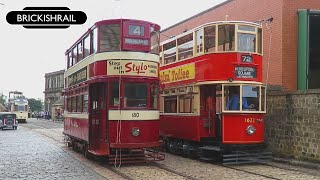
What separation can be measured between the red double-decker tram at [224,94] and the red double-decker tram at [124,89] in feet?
5.58

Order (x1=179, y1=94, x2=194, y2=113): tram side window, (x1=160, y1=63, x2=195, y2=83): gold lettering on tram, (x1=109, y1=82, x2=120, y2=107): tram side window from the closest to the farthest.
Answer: (x1=109, y1=82, x2=120, y2=107): tram side window
(x1=179, y1=94, x2=194, y2=113): tram side window
(x1=160, y1=63, x2=195, y2=83): gold lettering on tram

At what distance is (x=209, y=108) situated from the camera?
596 inches

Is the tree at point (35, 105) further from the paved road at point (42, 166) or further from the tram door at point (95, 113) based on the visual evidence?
the tram door at point (95, 113)

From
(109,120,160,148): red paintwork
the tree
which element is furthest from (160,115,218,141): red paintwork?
the tree

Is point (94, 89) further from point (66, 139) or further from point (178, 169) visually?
point (66, 139)

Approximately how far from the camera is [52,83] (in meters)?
91.8

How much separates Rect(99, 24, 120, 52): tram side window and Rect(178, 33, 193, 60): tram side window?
3300 mm

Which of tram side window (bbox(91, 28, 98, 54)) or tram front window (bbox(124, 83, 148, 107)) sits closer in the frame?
tram front window (bbox(124, 83, 148, 107))

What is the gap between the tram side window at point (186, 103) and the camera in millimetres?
15484

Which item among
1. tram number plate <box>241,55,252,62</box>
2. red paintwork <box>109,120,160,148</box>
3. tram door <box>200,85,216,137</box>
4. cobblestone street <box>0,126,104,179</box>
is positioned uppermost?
tram number plate <box>241,55,252,62</box>

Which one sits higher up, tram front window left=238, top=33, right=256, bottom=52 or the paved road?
tram front window left=238, top=33, right=256, bottom=52

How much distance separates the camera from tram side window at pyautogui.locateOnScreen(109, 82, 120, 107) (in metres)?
13.3

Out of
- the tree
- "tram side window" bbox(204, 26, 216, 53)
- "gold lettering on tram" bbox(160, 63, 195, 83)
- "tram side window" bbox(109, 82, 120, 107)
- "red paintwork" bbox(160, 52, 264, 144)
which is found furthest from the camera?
the tree

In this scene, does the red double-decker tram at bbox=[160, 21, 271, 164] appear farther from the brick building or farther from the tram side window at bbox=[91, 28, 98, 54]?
the tram side window at bbox=[91, 28, 98, 54]
